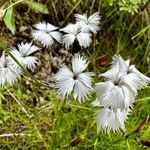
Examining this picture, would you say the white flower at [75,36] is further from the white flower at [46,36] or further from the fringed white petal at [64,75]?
the fringed white petal at [64,75]

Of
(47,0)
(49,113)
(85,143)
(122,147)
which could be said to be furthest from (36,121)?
(47,0)

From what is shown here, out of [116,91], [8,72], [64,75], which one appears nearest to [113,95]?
[116,91]

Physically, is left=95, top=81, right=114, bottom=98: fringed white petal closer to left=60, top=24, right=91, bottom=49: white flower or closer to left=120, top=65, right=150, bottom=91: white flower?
left=120, top=65, right=150, bottom=91: white flower

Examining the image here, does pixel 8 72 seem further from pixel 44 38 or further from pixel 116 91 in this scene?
pixel 116 91

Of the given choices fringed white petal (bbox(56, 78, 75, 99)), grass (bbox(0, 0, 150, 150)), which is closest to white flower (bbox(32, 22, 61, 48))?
Answer: grass (bbox(0, 0, 150, 150))

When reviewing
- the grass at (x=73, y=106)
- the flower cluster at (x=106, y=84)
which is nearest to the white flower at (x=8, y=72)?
the flower cluster at (x=106, y=84)
